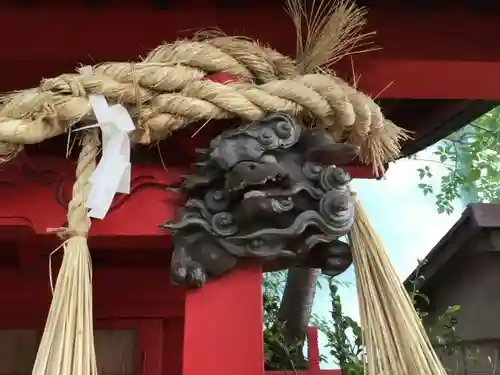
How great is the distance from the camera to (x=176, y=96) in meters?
0.69

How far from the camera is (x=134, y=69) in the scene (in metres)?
0.70

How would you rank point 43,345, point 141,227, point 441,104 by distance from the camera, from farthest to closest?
point 441,104, point 141,227, point 43,345

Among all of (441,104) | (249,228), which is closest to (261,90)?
(249,228)

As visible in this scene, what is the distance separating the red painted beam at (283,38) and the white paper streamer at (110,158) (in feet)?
0.50

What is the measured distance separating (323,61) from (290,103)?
81 millimetres

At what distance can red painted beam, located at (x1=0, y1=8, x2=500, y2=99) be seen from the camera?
81 centimetres

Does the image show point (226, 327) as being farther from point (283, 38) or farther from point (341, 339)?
point (341, 339)

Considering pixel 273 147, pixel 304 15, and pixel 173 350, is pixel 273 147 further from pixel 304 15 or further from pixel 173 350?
pixel 173 350

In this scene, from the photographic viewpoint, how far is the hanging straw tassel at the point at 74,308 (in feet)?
1.99

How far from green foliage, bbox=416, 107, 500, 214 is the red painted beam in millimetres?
2221

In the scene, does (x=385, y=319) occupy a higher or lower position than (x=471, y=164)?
lower

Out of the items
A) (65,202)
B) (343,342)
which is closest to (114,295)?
(65,202)

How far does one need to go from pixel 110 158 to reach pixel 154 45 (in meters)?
0.20

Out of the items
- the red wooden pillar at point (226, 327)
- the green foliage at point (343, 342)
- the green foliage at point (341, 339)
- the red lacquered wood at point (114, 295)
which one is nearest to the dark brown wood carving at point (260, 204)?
the red wooden pillar at point (226, 327)
